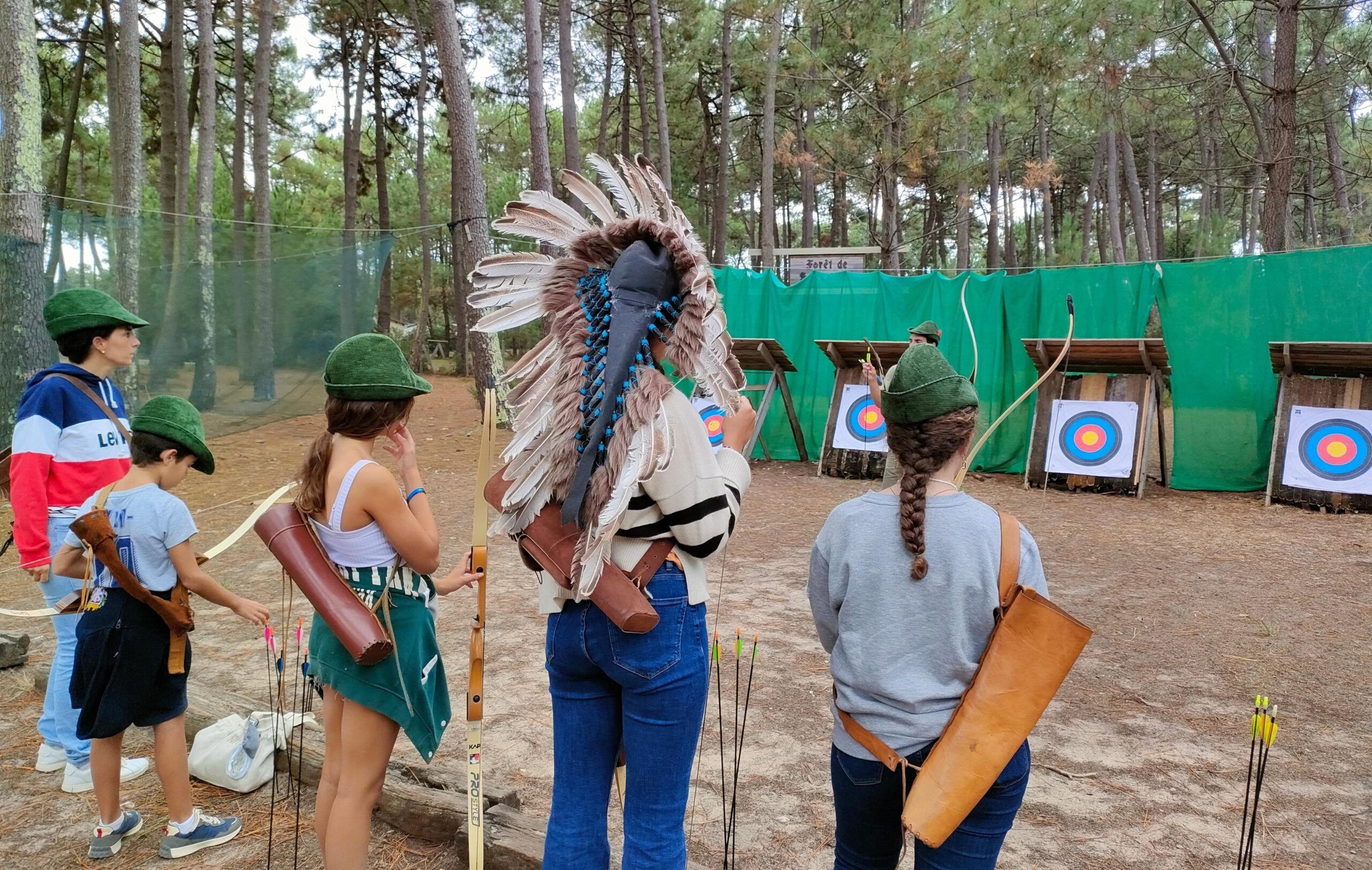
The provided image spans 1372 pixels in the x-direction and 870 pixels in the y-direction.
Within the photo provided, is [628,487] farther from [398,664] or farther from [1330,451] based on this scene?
[1330,451]

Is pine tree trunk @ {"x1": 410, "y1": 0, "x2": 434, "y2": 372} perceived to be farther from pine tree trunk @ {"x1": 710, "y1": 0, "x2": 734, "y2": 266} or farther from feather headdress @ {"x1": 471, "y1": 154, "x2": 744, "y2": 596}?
feather headdress @ {"x1": 471, "y1": 154, "x2": 744, "y2": 596}

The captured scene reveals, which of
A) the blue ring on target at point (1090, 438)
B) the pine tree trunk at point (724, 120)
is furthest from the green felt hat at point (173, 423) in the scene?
the pine tree trunk at point (724, 120)

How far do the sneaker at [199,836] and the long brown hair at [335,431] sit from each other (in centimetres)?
106

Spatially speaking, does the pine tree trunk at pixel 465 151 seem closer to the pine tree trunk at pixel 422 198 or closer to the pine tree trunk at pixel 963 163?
the pine tree trunk at pixel 963 163

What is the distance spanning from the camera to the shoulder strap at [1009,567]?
4.65 feet

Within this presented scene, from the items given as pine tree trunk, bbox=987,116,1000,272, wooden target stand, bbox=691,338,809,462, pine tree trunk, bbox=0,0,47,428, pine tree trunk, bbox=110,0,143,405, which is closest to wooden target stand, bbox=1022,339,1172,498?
wooden target stand, bbox=691,338,809,462

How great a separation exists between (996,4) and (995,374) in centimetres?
487

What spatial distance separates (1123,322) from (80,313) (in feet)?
26.2

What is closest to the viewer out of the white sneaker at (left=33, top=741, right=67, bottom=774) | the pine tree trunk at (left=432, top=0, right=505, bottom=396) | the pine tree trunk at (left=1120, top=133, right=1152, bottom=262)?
the white sneaker at (left=33, top=741, right=67, bottom=774)

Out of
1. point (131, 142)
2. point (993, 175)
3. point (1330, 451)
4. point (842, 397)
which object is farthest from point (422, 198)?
point (1330, 451)

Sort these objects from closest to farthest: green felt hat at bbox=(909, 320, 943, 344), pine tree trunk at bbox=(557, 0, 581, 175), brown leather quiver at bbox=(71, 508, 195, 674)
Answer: brown leather quiver at bbox=(71, 508, 195, 674) < green felt hat at bbox=(909, 320, 943, 344) < pine tree trunk at bbox=(557, 0, 581, 175)

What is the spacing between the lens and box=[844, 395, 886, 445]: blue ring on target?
8.57m

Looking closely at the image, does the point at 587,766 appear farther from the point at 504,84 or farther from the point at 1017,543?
the point at 504,84

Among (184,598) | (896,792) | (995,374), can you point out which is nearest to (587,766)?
(896,792)
